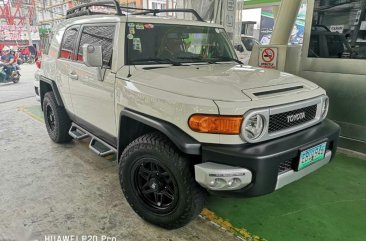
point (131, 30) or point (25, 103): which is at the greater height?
point (131, 30)

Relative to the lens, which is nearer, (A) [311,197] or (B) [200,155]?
(B) [200,155]

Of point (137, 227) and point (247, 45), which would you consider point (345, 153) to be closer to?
point (137, 227)

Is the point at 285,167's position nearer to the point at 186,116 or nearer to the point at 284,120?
the point at 284,120

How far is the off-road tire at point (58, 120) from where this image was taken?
13.4ft

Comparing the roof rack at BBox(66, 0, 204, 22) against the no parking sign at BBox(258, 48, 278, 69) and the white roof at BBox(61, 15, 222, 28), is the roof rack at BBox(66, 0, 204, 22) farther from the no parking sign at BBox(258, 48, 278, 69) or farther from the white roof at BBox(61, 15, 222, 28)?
the no parking sign at BBox(258, 48, 278, 69)

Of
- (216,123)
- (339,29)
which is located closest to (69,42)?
(216,123)

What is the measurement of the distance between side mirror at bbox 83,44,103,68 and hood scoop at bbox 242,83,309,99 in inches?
53.2

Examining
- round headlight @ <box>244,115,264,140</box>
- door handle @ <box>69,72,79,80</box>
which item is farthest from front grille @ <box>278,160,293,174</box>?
door handle @ <box>69,72,79,80</box>

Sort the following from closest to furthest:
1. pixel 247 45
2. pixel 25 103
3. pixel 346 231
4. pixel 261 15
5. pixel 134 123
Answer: pixel 346 231 < pixel 134 123 < pixel 25 103 < pixel 247 45 < pixel 261 15

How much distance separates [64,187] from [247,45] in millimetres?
10271

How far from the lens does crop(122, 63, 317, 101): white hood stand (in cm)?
212

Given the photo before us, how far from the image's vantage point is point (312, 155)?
7.52ft

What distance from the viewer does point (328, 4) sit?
13.5ft

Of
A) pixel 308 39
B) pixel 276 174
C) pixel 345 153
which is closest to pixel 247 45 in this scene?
pixel 308 39
